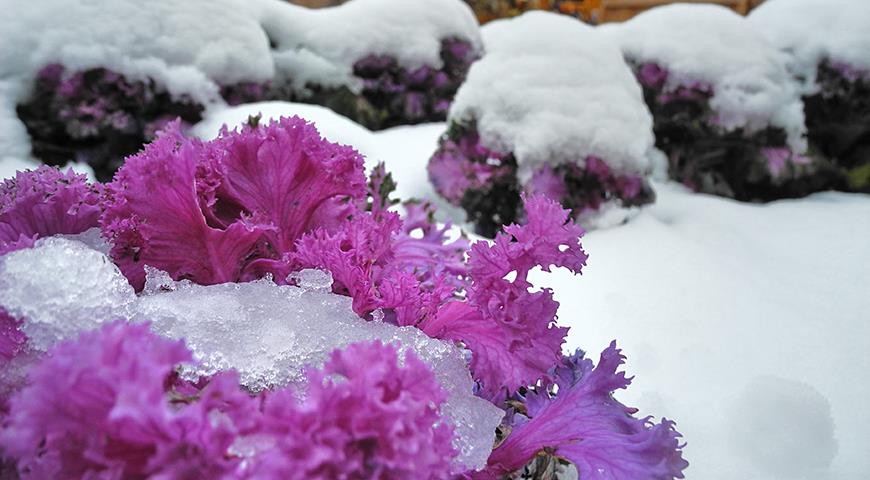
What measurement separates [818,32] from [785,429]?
2.25 meters

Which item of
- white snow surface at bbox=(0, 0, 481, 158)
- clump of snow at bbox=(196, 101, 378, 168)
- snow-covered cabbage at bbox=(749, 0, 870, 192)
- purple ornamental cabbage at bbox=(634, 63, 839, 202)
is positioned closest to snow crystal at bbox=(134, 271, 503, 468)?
clump of snow at bbox=(196, 101, 378, 168)

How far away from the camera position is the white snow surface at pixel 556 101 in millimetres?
1967

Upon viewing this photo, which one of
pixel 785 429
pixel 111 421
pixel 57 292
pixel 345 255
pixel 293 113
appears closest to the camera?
pixel 111 421

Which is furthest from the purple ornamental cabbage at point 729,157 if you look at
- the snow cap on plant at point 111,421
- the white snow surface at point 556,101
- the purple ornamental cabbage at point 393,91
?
the snow cap on plant at point 111,421

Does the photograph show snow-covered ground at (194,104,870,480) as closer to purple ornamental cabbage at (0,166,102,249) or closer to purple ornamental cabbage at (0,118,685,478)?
purple ornamental cabbage at (0,118,685,478)

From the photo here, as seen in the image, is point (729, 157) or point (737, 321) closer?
point (737, 321)

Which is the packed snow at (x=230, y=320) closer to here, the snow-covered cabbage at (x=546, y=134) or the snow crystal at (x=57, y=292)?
the snow crystal at (x=57, y=292)

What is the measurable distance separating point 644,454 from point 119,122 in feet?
6.67

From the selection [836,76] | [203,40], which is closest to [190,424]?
[203,40]

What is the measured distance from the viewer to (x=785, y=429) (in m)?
1.02

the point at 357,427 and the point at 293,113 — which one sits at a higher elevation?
the point at 357,427

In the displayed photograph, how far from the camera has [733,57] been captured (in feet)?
8.17

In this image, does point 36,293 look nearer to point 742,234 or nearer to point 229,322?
point 229,322

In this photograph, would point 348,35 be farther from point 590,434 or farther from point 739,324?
point 590,434
